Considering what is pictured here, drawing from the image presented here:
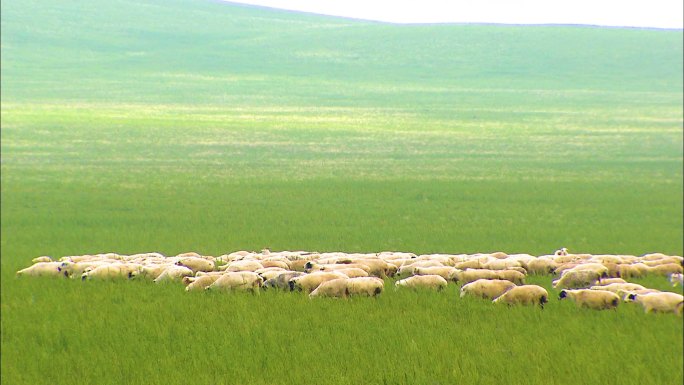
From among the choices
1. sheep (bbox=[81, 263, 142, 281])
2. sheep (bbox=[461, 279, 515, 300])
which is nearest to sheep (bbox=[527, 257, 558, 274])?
sheep (bbox=[461, 279, 515, 300])

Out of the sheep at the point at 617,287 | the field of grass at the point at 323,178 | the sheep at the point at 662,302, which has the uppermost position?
the sheep at the point at 662,302

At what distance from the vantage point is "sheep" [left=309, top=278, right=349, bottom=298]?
12.7 metres

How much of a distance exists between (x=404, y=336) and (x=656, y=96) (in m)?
82.5

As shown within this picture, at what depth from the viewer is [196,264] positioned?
15.5 m

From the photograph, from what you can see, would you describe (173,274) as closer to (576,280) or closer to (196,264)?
(196,264)

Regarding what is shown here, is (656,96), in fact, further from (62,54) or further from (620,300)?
(620,300)

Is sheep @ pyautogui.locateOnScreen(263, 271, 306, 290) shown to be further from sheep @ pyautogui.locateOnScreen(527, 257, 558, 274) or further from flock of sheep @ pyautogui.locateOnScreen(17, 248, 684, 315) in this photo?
sheep @ pyautogui.locateOnScreen(527, 257, 558, 274)

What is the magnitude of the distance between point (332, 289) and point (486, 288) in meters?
2.11

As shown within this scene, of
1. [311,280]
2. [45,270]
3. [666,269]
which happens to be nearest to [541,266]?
[666,269]

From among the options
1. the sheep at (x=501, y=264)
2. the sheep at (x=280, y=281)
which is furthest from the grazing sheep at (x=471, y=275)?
the sheep at (x=280, y=281)

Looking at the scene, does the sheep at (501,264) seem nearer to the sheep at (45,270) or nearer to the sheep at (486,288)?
the sheep at (486,288)

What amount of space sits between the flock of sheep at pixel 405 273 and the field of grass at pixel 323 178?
1.44 feet

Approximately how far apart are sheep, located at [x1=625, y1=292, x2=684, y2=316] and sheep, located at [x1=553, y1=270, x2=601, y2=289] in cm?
174

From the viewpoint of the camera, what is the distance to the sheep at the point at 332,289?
1269 cm
